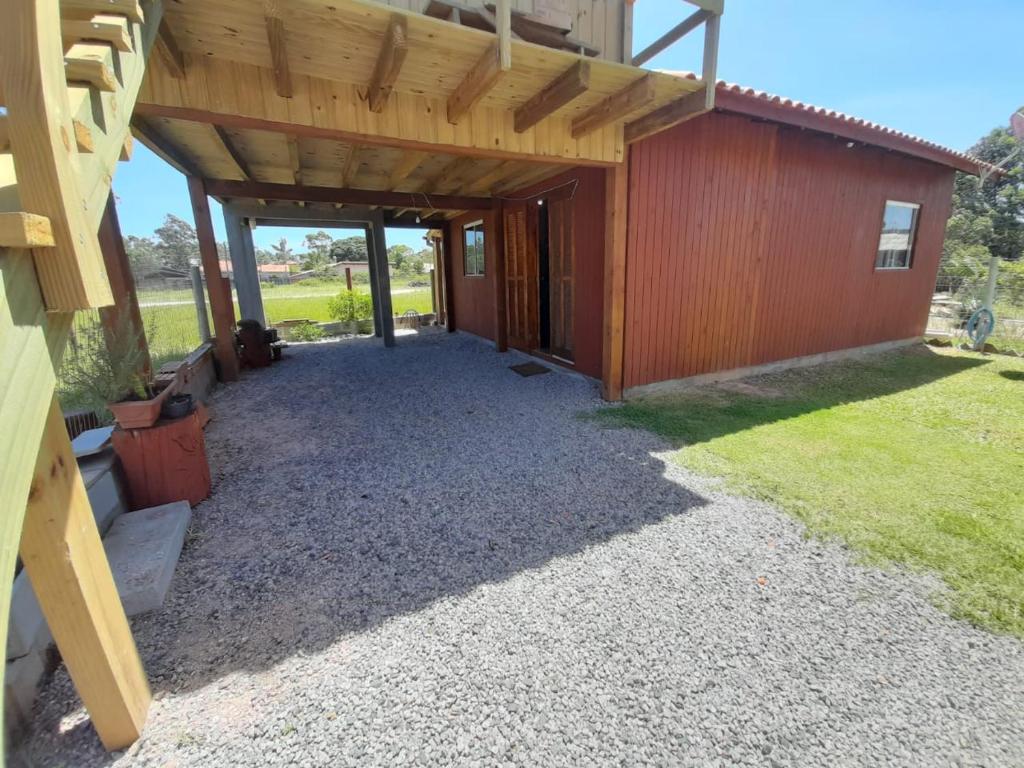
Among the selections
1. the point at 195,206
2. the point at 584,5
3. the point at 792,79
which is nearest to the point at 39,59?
the point at 584,5

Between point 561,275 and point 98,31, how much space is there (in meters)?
5.14

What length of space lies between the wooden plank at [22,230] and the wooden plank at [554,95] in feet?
9.03

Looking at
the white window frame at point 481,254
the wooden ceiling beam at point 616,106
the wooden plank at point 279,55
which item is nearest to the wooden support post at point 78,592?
the wooden plank at point 279,55

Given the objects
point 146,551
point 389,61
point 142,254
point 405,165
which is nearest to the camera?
point 146,551

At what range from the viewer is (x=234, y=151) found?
4484 mm

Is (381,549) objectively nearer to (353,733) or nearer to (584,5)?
(353,733)

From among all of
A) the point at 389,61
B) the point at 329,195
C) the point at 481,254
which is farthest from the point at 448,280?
the point at 389,61

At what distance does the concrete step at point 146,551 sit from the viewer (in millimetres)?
1790

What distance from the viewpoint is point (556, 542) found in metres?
2.27

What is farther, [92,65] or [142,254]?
[142,254]

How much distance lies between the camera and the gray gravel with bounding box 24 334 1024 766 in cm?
130

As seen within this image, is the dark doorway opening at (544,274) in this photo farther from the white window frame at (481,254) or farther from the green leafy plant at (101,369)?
the green leafy plant at (101,369)

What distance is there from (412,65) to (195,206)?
171 inches

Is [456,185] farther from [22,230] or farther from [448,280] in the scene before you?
[22,230]
